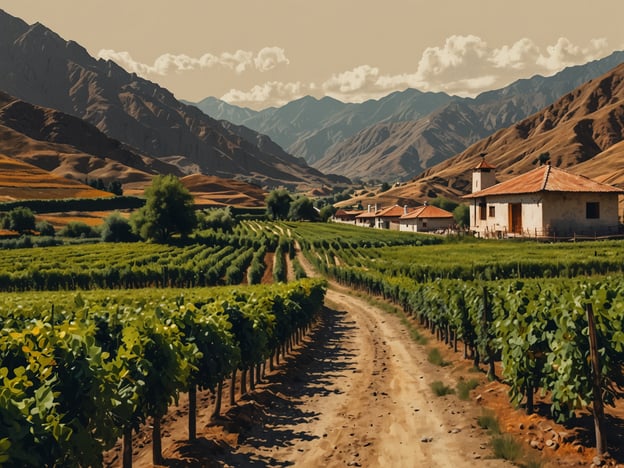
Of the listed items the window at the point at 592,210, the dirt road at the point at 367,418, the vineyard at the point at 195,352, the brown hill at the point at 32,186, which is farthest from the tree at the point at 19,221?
the window at the point at 592,210

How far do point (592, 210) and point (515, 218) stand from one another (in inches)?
358

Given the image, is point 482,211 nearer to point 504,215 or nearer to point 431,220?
point 504,215

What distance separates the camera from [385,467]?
12500mm

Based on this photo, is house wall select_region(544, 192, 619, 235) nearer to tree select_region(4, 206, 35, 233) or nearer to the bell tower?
the bell tower

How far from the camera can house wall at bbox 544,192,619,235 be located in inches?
2603

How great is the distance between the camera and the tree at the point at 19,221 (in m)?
106

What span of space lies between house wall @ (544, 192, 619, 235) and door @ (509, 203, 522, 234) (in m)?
4.82

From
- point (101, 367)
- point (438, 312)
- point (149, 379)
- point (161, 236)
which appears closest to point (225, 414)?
point (149, 379)

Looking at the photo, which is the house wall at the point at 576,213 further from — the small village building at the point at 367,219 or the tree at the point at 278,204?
the small village building at the point at 367,219

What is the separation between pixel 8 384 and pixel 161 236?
89.6m

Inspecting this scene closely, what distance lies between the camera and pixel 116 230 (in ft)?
329

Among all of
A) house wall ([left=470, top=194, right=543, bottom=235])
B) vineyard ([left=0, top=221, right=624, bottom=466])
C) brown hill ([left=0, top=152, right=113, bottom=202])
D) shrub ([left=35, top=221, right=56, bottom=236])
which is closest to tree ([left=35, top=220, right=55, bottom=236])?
shrub ([left=35, top=221, right=56, bottom=236])

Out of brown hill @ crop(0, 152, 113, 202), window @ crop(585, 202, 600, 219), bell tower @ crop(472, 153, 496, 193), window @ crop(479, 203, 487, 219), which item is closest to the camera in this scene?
window @ crop(585, 202, 600, 219)

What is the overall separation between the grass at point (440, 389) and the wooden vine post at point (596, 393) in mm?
7015
